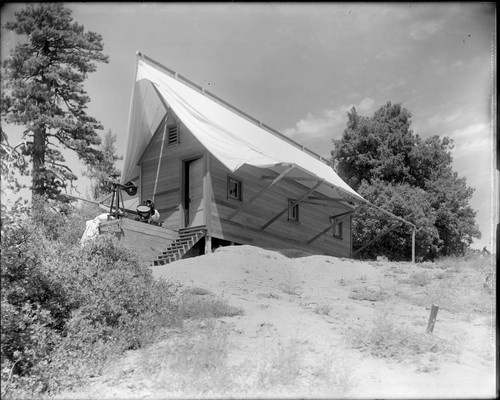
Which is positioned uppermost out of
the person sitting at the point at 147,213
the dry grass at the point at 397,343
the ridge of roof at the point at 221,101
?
the ridge of roof at the point at 221,101

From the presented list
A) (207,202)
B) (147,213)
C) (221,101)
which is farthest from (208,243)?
(221,101)

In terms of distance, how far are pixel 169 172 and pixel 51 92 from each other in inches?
233

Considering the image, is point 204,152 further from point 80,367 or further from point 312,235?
point 80,367

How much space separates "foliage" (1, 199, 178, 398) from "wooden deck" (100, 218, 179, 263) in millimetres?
3507

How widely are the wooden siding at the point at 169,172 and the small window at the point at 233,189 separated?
125 centimetres

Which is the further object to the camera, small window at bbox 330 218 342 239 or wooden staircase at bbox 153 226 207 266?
small window at bbox 330 218 342 239

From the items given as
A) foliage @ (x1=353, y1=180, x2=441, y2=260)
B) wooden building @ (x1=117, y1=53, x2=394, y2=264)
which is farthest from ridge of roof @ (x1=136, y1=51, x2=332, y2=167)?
foliage @ (x1=353, y1=180, x2=441, y2=260)

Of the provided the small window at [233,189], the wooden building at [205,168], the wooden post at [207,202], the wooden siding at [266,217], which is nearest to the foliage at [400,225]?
the wooden siding at [266,217]

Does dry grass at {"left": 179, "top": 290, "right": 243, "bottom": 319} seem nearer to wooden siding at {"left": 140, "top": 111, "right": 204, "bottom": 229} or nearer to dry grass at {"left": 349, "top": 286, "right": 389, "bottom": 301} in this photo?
dry grass at {"left": 349, "top": 286, "right": 389, "bottom": 301}

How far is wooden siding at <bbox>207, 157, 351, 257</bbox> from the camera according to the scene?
51.7 feet

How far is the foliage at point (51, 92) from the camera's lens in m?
17.5

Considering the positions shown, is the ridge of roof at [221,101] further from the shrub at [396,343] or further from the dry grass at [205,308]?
the shrub at [396,343]

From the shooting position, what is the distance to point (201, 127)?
14.7 m

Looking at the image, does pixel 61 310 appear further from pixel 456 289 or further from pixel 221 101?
pixel 221 101
